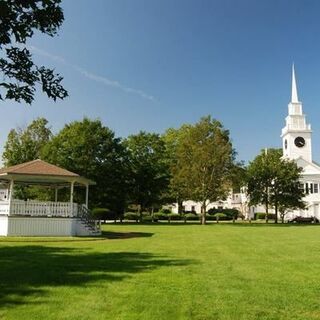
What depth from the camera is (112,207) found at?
51031mm

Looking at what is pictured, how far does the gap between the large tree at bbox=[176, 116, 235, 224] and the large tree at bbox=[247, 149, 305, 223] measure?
6799mm

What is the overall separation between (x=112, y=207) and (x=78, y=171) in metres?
6.10

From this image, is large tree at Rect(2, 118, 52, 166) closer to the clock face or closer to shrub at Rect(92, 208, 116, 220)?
shrub at Rect(92, 208, 116, 220)

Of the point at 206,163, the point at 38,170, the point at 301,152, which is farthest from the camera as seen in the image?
the point at 301,152

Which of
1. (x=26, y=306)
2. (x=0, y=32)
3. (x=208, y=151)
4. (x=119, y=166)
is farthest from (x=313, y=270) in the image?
(x=119, y=166)

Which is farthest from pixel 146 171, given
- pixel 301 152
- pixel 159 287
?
pixel 159 287

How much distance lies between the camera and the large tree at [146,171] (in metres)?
53.9

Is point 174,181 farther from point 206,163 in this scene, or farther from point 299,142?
point 299,142

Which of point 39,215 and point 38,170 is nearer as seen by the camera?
point 39,215

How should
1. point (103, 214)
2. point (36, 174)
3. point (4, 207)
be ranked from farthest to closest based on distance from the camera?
point (103, 214) → point (36, 174) → point (4, 207)

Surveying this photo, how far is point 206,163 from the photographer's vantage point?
161 ft

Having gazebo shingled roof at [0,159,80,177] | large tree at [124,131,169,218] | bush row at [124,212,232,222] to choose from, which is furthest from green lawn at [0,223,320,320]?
bush row at [124,212,232,222]

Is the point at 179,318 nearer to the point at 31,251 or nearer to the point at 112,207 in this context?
the point at 31,251

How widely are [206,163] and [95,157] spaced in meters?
12.0
